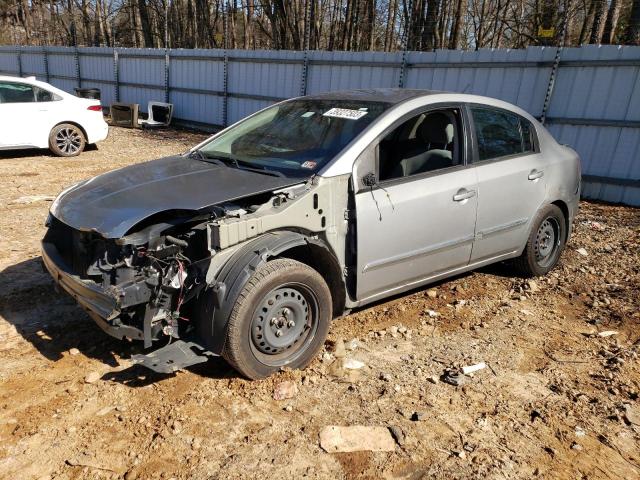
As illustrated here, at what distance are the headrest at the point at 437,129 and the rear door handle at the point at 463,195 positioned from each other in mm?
419

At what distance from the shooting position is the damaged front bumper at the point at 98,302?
2750 mm

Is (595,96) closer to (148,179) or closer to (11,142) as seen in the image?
(148,179)

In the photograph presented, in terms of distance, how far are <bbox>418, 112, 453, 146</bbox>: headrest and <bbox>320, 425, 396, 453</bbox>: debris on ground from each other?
7.54 ft

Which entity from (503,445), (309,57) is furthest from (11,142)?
(503,445)

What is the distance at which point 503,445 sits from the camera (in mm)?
2701

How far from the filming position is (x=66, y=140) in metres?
10.5

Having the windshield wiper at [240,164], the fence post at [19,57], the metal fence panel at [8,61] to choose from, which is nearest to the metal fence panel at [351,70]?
the windshield wiper at [240,164]

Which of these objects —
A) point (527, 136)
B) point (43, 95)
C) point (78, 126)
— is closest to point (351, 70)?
point (78, 126)

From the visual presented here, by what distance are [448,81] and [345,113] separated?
6.85 meters

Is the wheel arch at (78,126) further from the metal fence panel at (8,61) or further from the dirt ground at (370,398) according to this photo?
the metal fence panel at (8,61)

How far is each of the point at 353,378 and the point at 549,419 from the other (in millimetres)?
1149

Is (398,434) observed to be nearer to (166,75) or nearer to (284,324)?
(284,324)

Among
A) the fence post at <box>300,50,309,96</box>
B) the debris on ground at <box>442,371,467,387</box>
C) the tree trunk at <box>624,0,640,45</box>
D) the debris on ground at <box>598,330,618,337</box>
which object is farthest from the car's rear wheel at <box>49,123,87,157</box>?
the tree trunk at <box>624,0,640,45</box>

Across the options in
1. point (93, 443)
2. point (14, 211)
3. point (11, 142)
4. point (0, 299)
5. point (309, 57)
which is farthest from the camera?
point (309, 57)
